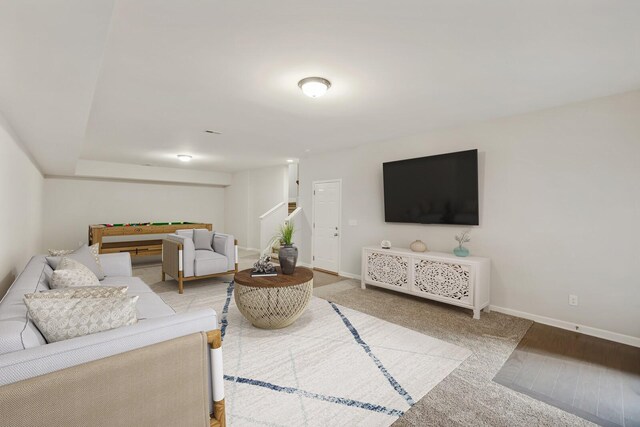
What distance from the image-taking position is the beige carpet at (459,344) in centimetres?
182

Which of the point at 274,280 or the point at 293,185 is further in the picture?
the point at 293,185

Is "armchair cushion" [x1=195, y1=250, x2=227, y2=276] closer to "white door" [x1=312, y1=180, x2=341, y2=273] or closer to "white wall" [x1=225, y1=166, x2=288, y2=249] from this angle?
"white door" [x1=312, y1=180, x2=341, y2=273]

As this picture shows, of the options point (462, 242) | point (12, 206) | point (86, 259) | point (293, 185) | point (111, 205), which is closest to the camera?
point (86, 259)

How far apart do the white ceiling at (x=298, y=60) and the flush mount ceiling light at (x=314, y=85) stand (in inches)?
2.6

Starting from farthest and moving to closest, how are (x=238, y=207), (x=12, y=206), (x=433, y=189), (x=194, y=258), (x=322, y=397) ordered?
(x=238, y=207), (x=194, y=258), (x=433, y=189), (x=12, y=206), (x=322, y=397)

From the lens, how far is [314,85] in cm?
259

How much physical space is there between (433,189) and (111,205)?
7.86 metres

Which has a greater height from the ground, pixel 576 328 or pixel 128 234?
pixel 128 234

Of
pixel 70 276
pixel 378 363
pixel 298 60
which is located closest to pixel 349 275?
pixel 378 363

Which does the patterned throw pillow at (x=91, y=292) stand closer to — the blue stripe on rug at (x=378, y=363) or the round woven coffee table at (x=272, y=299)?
the round woven coffee table at (x=272, y=299)

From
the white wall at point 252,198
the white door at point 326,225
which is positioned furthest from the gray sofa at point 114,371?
the white wall at point 252,198

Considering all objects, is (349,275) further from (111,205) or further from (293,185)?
(111,205)

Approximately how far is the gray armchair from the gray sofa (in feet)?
9.35

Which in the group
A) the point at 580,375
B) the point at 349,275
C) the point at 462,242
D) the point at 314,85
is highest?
the point at 314,85
